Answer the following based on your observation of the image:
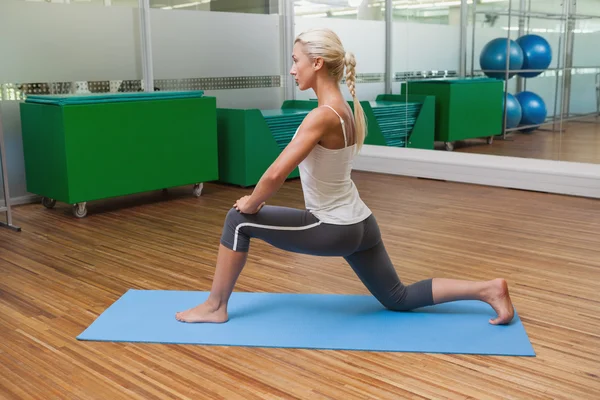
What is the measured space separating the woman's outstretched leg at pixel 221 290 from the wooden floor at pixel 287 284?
0.82ft

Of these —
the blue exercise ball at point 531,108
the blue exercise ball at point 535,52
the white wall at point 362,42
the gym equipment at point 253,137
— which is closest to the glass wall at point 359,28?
the white wall at point 362,42

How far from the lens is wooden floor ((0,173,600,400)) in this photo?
7.41ft

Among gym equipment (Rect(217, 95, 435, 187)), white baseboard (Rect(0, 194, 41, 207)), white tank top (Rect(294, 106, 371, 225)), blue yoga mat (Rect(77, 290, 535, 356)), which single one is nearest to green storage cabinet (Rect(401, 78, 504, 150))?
gym equipment (Rect(217, 95, 435, 187))

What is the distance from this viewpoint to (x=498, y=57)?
5770mm

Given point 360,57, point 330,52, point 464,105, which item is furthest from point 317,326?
point 360,57

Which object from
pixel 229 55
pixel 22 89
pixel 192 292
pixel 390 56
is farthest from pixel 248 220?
pixel 390 56

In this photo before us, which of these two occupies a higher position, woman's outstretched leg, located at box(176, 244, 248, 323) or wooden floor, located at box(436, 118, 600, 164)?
wooden floor, located at box(436, 118, 600, 164)

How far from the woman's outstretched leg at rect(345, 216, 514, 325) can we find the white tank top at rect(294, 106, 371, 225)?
0.12 metres

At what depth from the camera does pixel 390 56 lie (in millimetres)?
7500

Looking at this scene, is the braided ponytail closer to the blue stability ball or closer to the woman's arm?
the woman's arm

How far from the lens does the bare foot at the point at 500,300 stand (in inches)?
106

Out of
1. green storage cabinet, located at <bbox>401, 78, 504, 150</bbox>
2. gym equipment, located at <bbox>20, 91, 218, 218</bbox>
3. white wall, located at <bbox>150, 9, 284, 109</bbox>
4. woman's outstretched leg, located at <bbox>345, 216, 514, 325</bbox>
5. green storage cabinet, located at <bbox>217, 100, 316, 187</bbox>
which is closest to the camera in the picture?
woman's outstretched leg, located at <bbox>345, 216, 514, 325</bbox>

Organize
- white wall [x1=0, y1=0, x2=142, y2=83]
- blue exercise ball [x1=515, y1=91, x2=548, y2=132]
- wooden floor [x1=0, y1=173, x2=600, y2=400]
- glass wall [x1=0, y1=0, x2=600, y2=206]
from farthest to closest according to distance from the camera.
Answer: blue exercise ball [x1=515, y1=91, x2=548, y2=132]
glass wall [x1=0, y1=0, x2=600, y2=206]
white wall [x1=0, y1=0, x2=142, y2=83]
wooden floor [x1=0, y1=173, x2=600, y2=400]

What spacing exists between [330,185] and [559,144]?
3561 mm
